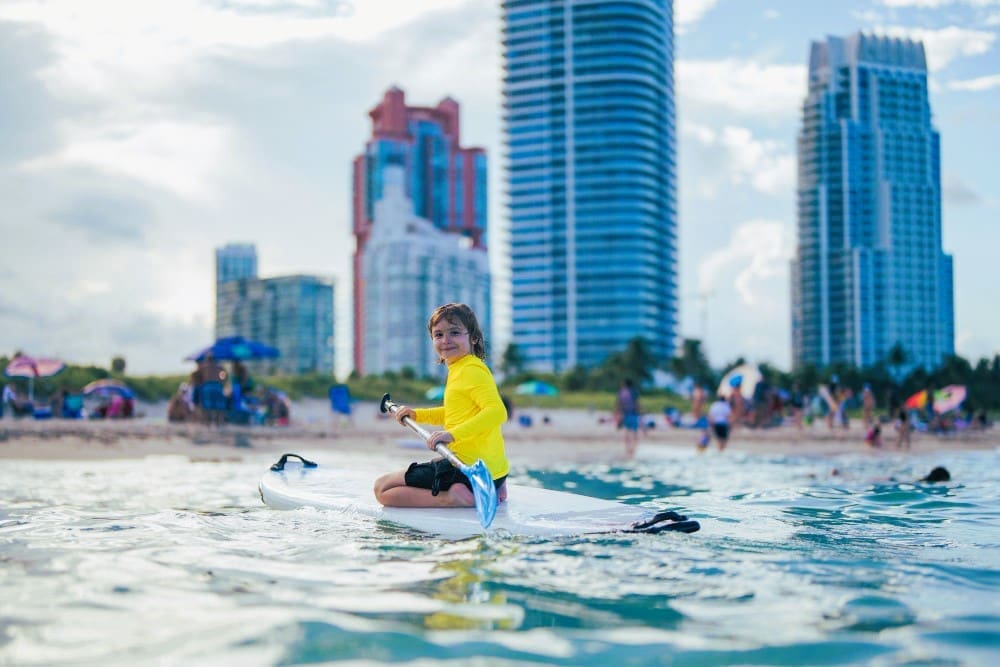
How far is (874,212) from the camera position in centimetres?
12631

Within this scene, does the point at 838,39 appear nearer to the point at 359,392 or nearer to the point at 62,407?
the point at 359,392


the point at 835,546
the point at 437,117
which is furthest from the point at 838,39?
the point at 835,546

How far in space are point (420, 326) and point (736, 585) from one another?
408 ft

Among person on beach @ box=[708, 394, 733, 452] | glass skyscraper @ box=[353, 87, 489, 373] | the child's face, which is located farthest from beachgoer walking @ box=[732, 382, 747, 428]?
glass skyscraper @ box=[353, 87, 489, 373]

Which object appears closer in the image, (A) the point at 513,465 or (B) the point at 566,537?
(B) the point at 566,537

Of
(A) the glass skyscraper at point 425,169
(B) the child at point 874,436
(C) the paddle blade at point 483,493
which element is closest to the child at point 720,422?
(B) the child at point 874,436

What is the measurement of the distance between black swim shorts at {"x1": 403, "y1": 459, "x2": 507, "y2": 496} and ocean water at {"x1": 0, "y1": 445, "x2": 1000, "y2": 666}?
37 centimetres

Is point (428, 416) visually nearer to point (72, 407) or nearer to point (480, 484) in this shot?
point (480, 484)

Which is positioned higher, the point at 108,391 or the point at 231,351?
the point at 231,351

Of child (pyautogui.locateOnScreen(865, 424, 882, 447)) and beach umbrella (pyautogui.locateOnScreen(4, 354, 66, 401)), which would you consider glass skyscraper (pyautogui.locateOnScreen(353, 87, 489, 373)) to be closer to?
beach umbrella (pyautogui.locateOnScreen(4, 354, 66, 401))

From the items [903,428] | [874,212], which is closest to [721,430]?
[903,428]

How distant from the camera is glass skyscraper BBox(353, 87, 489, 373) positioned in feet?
494

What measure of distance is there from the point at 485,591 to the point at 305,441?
1488 cm

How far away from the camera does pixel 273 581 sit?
4262 mm
